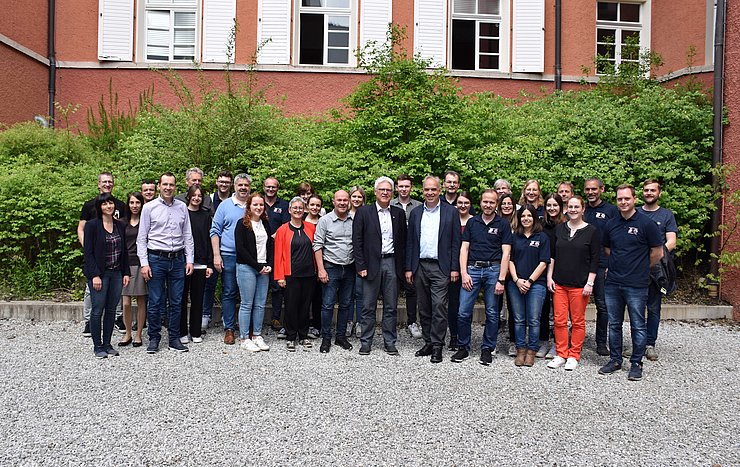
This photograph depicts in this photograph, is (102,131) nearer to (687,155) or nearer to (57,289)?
(57,289)

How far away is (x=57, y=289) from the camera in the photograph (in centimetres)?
819

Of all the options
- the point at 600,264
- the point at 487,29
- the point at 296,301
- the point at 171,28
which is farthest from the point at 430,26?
the point at 296,301

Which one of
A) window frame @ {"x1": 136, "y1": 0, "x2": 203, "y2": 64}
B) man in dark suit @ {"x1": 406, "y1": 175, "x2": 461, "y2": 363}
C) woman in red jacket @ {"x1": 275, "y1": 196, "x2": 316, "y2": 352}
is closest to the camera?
man in dark suit @ {"x1": 406, "y1": 175, "x2": 461, "y2": 363}

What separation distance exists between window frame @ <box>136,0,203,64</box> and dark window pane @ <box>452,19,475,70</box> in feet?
20.8

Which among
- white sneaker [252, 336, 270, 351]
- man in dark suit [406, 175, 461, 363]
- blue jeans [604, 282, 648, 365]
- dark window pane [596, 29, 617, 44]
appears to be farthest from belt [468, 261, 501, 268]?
dark window pane [596, 29, 617, 44]

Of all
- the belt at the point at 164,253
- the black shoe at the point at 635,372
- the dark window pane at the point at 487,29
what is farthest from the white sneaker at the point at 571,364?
the dark window pane at the point at 487,29

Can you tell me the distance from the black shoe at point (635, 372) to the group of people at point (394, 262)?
2cm

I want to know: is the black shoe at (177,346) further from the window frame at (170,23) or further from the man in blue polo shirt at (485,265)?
the window frame at (170,23)

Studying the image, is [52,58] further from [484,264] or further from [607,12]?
[607,12]

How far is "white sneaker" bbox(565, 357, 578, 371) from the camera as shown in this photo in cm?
575

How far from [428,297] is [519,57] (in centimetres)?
984

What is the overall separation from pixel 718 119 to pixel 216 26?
35.6 ft

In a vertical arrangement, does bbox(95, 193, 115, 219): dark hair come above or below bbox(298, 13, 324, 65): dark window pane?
below

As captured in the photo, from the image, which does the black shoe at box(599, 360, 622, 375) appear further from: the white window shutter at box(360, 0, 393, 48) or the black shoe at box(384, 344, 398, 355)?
the white window shutter at box(360, 0, 393, 48)
